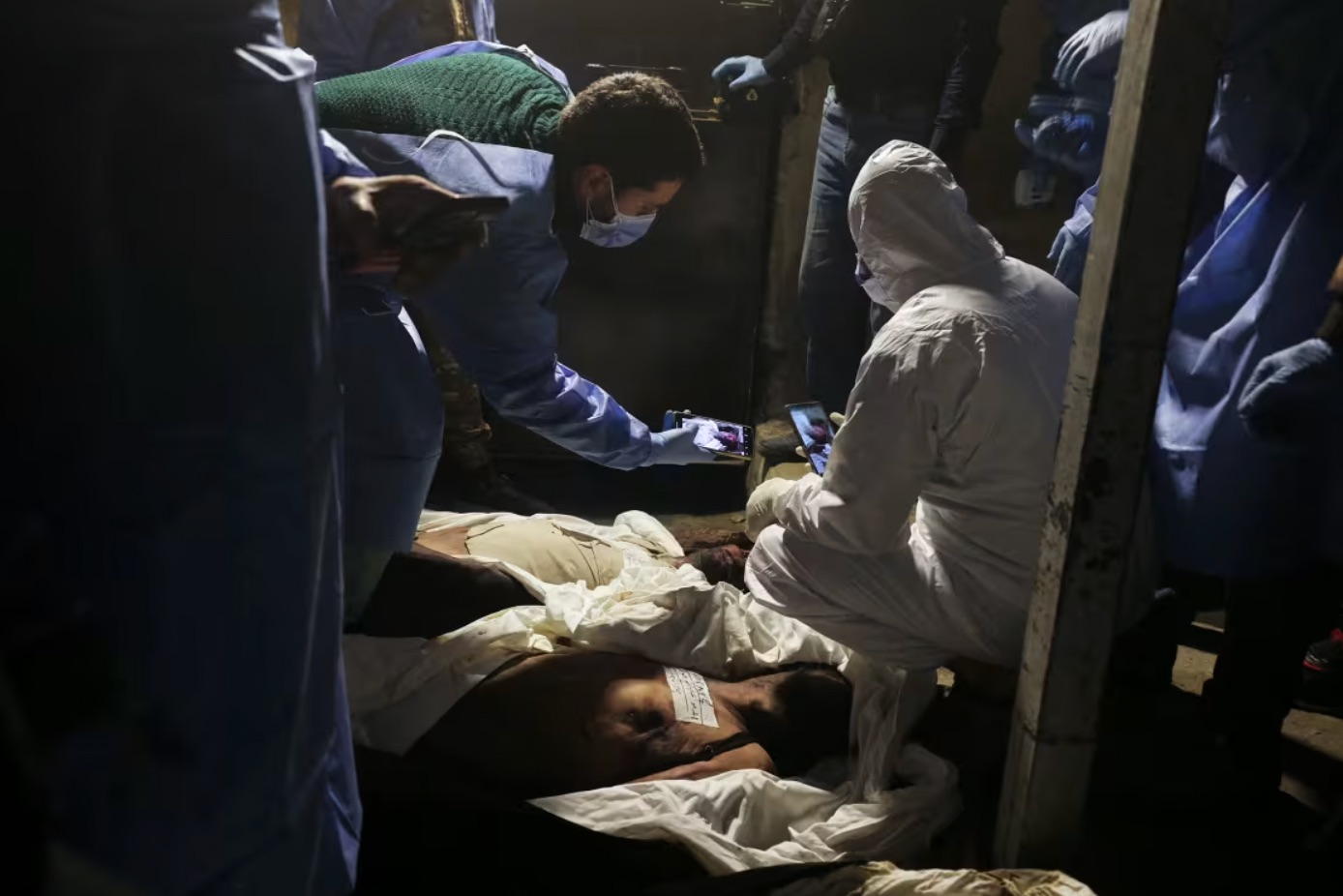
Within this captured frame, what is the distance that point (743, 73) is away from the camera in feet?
11.7

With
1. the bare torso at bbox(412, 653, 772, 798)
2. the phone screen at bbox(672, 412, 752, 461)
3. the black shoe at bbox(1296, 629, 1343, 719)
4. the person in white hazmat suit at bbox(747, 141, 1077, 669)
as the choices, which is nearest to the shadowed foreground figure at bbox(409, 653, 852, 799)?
the bare torso at bbox(412, 653, 772, 798)

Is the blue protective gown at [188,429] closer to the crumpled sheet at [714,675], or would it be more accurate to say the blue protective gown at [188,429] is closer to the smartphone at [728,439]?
the crumpled sheet at [714,675]

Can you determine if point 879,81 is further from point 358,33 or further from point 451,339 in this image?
point 451,339

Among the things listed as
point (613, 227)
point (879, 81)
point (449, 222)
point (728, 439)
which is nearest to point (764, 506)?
point (728, 439)

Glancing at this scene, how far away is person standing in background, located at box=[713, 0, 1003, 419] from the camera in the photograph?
287cm

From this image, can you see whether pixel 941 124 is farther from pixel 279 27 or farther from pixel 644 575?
pixel 279 27

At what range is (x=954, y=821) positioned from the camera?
5.95 feet

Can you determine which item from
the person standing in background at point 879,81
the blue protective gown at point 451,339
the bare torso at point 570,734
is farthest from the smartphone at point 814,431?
the bare torso at point 570,734

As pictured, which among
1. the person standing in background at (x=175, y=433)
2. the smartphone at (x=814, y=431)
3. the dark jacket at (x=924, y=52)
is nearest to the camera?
the person standing in background at (x=175, y=433)

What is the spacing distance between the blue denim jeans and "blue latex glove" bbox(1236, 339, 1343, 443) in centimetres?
133

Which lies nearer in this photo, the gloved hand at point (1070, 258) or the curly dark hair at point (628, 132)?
the curly dark hair at point (628, 132)

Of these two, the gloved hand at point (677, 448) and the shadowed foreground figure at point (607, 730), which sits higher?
the gloved hand at point (677, 448)

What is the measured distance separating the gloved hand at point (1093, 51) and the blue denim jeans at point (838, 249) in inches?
17.3

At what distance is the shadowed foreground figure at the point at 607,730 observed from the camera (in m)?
1.74
